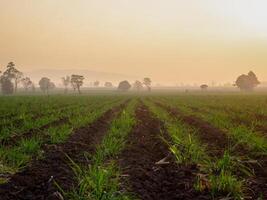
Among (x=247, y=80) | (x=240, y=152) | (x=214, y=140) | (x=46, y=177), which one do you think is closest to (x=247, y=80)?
(x=247, y=80)

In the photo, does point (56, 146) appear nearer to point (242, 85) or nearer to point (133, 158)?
point (133, 158)

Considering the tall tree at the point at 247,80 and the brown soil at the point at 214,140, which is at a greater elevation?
the tall tree at the point at 247,80

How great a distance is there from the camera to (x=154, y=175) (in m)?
8.97

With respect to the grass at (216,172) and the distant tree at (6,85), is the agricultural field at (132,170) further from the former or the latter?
the distant tree at (6,85)

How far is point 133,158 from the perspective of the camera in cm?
1094

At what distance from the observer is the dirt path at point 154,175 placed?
743cm

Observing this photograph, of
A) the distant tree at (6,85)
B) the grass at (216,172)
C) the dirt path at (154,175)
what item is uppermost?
the distant tree at (6,85)

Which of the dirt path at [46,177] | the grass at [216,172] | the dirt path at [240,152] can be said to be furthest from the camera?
the dirt path at [240,152]

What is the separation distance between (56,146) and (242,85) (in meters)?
144

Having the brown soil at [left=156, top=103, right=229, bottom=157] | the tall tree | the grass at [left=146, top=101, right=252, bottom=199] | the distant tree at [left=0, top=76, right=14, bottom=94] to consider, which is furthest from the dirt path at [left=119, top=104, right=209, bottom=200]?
the tall tree

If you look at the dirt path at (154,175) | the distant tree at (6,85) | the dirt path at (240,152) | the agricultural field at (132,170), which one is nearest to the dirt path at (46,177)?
the agricultural field at (132,170)

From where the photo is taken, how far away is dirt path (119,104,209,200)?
7.43 metres

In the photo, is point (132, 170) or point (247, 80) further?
point (247, 80)

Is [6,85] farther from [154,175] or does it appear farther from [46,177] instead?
[154,175]
